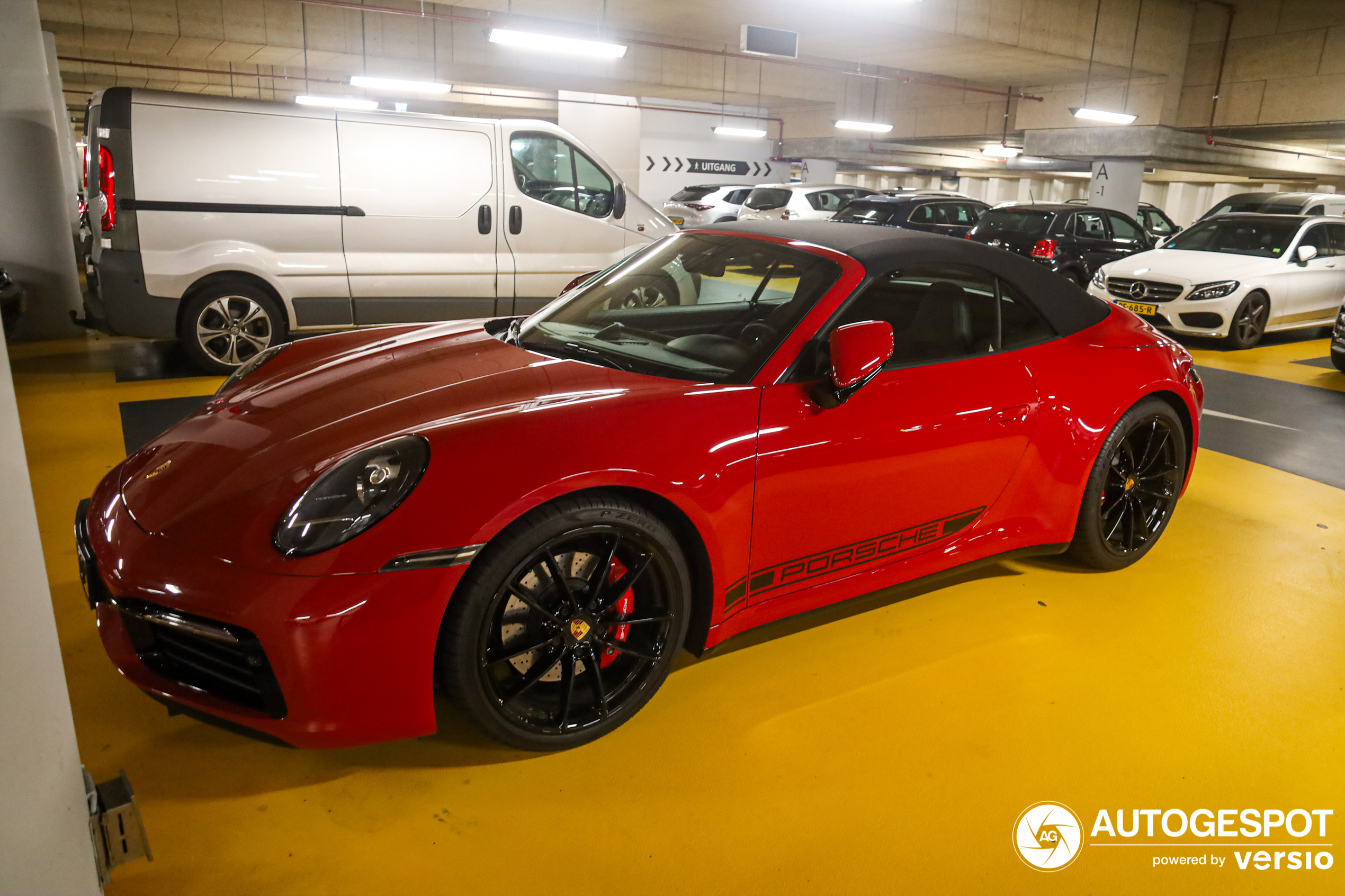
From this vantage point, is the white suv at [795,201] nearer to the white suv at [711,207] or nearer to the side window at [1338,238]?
the white suv at [711,207]

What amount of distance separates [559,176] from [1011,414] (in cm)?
488

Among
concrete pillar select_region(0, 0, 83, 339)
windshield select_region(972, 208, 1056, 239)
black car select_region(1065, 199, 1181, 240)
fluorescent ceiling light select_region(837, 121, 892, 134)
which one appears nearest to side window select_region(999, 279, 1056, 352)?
concrete pillar select_region(0, 0, 83, 339)

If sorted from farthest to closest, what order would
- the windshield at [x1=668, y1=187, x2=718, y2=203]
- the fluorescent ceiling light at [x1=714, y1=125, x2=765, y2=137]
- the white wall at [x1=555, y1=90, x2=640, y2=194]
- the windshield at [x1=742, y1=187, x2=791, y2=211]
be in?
the fluorescent ceiling light at [x1=714, y1=125, x2=765, y2=137], the white wall at [x1=555, y1=90, x2=640, y2=194], the windshield at [x1=668, y1=187, x2=718, y2=203], the windshield at [x1=742, y1=187, x2=791, y2=211]

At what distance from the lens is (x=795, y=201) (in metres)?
15.4

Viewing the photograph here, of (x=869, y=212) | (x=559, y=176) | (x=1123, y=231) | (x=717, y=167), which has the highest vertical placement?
(x=717, y=167)

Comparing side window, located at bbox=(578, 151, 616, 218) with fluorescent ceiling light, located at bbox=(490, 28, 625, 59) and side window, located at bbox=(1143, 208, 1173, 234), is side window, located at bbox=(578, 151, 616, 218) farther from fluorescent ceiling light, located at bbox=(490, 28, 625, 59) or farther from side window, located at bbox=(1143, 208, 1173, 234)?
side window, located at bbox=(1143, 208, 1173, 234)

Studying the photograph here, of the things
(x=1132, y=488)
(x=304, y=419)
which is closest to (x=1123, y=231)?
(x=1132, y=488)

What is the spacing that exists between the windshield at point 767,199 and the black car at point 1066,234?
4.83 m

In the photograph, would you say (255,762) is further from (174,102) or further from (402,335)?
(174,102)

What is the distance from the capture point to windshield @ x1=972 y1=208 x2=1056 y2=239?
35.9 ft

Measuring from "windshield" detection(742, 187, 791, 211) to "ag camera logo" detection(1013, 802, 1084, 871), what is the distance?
1445 centimetres

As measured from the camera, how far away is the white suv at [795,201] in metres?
15.3

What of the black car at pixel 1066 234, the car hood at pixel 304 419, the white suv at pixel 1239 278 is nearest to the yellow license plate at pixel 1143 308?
the white suv at pixel 1239 278

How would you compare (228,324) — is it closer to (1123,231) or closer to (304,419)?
(304,419)
